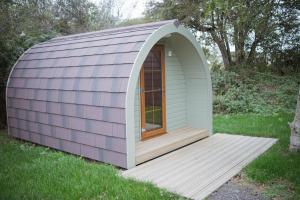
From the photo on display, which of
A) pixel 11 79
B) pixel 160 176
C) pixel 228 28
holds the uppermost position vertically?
pixel 228 28

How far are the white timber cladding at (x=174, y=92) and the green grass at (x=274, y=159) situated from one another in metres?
1.11

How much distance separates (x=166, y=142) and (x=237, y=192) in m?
2.05

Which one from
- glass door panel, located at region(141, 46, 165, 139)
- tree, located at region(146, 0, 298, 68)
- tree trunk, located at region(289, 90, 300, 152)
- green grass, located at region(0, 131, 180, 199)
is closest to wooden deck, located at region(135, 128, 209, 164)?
glass door panel, located at region(141, 46, 165, 139)

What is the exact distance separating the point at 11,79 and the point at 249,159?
5354 millimetres

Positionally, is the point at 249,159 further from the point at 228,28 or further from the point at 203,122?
the point at 228,28

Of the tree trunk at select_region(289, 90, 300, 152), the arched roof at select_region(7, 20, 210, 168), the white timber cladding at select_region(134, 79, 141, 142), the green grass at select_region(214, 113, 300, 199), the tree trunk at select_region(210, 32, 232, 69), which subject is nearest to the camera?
the green grass at select_region(214, 113, 300, 199)

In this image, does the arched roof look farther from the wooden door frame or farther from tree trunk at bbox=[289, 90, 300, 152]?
tree trunk at bbox=[289, 90, 300, 152]

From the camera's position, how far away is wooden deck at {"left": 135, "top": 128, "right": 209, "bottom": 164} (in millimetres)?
5020

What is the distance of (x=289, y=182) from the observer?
3938mm

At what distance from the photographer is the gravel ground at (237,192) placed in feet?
11.8

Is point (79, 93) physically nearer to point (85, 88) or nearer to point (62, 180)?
point (85, 88)

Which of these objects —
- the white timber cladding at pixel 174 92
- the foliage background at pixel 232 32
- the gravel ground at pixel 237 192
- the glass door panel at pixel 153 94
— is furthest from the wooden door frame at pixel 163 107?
the foliage background at pixel 232 32

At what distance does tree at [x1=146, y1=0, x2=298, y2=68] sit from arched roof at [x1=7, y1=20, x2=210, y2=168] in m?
6.55

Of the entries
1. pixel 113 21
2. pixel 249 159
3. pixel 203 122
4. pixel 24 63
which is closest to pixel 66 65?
pixel 24 63
